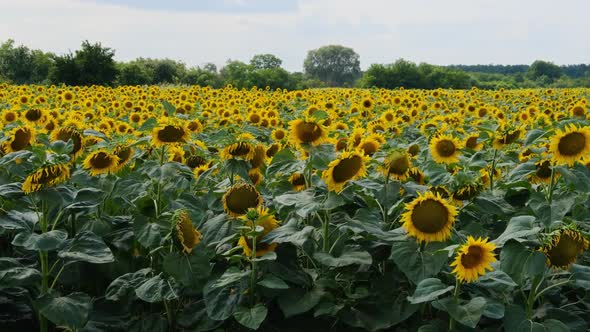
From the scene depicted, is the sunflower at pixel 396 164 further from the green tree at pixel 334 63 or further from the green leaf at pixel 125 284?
the green tree at pixel 334 63

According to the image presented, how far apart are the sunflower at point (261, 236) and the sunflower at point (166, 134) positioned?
0.83m

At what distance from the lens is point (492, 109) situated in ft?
32.1

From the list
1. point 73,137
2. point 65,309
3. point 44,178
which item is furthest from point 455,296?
point 73,137

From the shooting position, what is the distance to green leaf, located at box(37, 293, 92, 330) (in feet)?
8.88

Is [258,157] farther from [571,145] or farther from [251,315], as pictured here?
[571,145]

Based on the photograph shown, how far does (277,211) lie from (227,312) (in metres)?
0.53

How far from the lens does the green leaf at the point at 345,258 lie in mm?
2561

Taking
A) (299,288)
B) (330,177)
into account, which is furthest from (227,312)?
(330,177)


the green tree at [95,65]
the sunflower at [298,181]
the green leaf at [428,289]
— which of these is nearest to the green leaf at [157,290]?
the sunflower at [298,181]

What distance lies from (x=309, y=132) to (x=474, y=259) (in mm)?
1108

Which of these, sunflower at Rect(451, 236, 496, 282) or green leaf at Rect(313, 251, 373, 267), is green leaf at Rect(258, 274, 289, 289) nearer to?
green leaf at Rect(313, 251, 373, 267)

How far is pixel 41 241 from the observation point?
263 centimetres

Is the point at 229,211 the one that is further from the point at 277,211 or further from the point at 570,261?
the point at 570,261

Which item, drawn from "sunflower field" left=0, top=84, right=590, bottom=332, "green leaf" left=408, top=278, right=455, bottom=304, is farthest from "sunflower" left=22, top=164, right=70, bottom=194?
"green leaf" left=408, top=278, right=455, bottom=304
